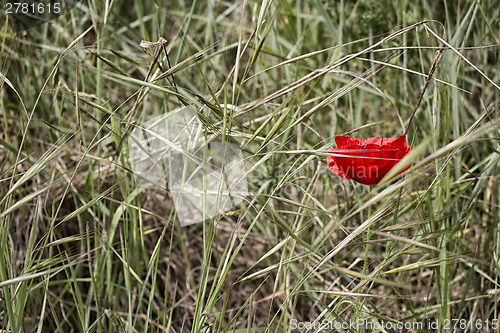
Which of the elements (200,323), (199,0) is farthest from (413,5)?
(200,323)

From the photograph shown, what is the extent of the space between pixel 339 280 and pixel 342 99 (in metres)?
0.58

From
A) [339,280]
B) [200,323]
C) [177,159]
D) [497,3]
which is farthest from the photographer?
[497,3]

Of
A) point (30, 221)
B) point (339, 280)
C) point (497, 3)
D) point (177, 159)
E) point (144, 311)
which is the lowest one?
point (144, 311)

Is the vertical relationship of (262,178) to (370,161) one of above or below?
below

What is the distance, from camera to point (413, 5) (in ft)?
3.97

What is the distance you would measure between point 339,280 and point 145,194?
543 millimetres

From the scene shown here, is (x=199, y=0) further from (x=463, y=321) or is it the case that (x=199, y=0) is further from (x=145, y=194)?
(x=463, y=321)

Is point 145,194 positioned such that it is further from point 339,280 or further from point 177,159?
point 339,280

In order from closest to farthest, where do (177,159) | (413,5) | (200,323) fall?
(200,323) → (177,159) → (413,5)

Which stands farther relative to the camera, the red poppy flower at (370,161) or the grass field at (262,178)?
the grass field at (262,178)

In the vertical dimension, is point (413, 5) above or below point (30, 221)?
above

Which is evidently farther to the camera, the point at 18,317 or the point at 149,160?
the point at 149,160

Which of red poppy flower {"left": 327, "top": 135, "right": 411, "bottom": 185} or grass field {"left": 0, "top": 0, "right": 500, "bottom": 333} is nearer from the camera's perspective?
red poppy flower {"left": 327, "top": 135, "right": 411, "bottom": 185}

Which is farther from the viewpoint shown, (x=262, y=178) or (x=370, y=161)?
(x=262, y=178)
